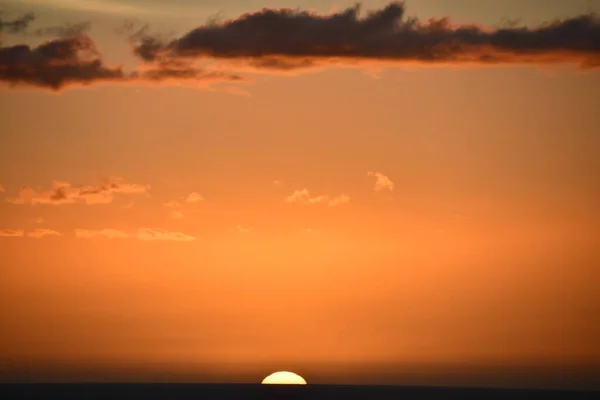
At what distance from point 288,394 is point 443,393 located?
660 cm

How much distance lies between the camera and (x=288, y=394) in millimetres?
34344

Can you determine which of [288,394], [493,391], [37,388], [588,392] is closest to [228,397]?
[288,394]

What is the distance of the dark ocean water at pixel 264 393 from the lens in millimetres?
34812

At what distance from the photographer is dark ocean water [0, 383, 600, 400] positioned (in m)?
34.8

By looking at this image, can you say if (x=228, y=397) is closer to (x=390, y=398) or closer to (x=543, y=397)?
(x=390, y=398)

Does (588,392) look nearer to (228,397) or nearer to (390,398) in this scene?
(390,398)

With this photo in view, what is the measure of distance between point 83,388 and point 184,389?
4.03 metres

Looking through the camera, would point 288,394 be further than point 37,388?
No

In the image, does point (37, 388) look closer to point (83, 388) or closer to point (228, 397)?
point (83, 388)

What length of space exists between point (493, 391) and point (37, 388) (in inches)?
735

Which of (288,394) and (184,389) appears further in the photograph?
(184,389)

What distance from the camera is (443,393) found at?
3644 centimetres

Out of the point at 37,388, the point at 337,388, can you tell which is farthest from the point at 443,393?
the point at 37,388

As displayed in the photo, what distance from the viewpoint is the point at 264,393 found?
34.8 metres
